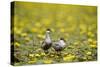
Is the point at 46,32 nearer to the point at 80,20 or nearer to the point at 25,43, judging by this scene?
the point at 25,43

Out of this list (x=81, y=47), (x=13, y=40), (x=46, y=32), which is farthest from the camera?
(x=81, y=47)

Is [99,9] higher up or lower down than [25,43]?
higher up

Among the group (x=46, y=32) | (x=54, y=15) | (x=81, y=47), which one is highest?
(x=54, y=15)

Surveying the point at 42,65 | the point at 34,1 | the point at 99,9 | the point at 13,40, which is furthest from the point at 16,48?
the point at 99,9

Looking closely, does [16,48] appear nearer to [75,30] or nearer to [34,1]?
[34,1]

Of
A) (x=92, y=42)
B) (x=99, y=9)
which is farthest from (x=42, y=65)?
(x=99, y=9)

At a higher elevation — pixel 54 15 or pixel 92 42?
pixel 54 15

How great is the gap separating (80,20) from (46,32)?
0.51 metres

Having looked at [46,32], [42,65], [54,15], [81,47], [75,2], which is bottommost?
[42,65]

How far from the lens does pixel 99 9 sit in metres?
3.09

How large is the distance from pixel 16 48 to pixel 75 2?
0.99 m

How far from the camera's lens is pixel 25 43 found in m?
→ 2.69

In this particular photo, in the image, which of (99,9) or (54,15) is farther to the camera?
(99,9)

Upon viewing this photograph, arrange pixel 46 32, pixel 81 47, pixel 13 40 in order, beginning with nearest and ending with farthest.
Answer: pixel 13 40 < pixel 46 32 < pixel 81 47
